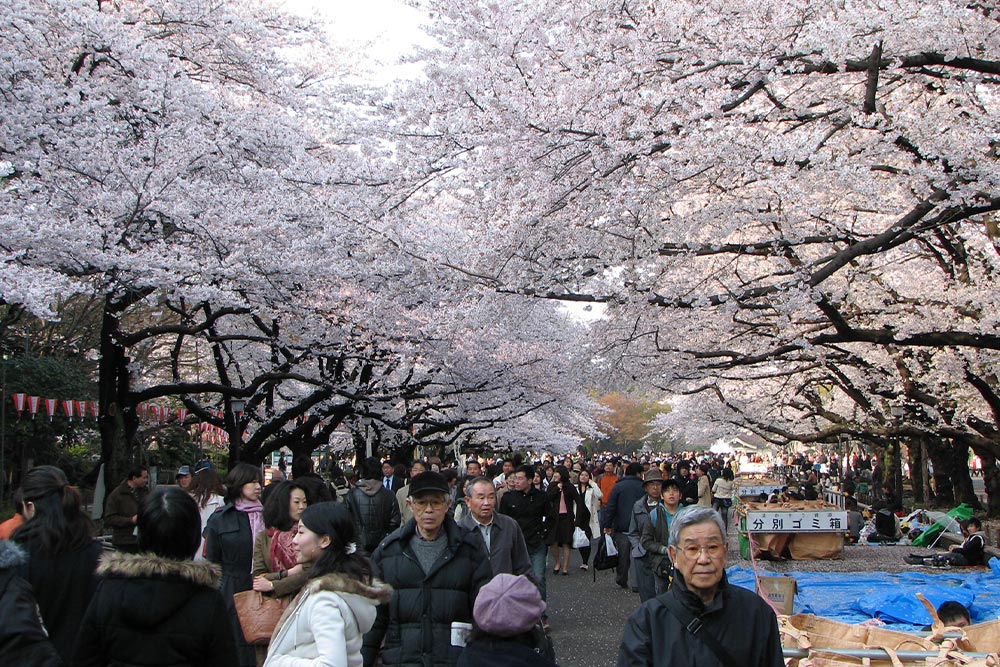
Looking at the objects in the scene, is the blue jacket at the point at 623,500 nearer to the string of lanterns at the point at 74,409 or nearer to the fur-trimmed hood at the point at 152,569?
the fur-trimmed hood at the point at 152,569

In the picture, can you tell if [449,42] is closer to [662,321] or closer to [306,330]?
[662,321]

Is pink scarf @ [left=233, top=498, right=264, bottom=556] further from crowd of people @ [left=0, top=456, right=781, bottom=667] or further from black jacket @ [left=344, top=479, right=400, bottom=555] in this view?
black jacket @ [left=344, top=479, right=400, bottom=555]

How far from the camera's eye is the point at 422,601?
4.35 meters

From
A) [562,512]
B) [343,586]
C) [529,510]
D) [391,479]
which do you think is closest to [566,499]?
[562,512]

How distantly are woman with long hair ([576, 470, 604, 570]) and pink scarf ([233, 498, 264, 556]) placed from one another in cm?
920

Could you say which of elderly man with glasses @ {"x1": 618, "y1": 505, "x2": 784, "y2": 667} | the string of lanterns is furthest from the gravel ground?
the string of lanterns

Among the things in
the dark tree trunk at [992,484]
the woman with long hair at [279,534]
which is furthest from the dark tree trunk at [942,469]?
the woman with long hair at [279,534]

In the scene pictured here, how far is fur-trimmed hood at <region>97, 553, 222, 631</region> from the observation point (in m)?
3.15

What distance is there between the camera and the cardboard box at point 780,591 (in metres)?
7.99

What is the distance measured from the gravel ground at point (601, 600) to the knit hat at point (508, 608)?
5.16 m

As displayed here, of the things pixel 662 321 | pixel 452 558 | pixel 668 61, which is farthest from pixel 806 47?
pixel 662 321

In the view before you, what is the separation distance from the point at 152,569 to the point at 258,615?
1.45 m

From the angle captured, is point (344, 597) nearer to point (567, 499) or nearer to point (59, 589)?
point (59, 589)

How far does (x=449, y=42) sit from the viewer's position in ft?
40.2
